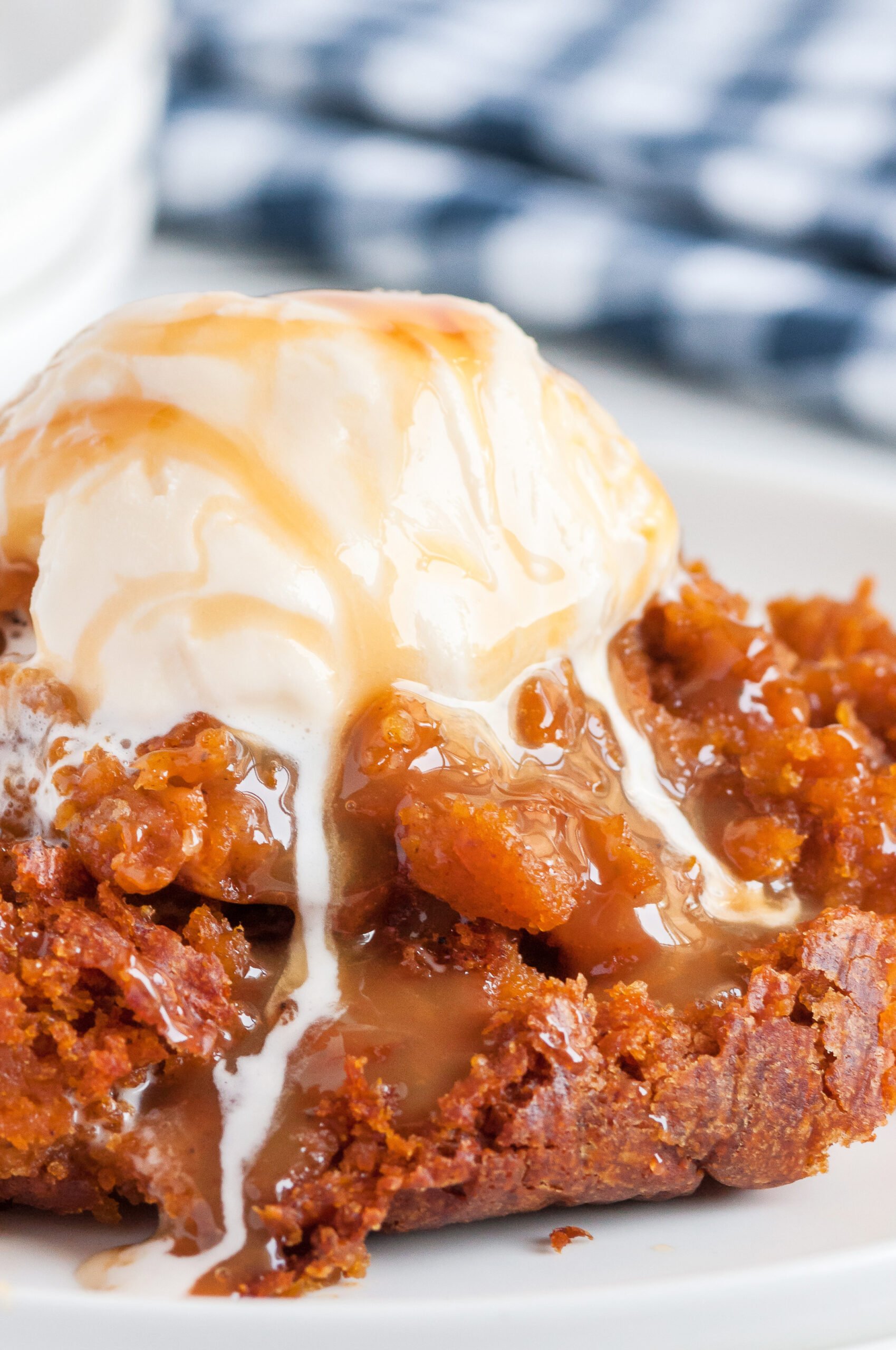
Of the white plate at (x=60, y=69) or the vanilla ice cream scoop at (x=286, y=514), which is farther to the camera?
the white plate at (x=60, y=69)

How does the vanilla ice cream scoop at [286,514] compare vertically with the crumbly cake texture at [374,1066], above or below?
above

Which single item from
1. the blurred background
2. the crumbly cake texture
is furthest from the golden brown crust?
the blurred background

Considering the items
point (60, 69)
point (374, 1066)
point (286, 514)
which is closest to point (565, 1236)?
point (374, 1066)

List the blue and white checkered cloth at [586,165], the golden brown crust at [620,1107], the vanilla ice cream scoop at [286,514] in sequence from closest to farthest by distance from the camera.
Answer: the golden brown crust at [620,1107]
the vanilla ice cream scoop at [286,514]
the blue and white checkered cloth at [586,165]

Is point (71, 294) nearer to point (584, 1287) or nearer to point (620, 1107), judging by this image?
point (620, 1107)

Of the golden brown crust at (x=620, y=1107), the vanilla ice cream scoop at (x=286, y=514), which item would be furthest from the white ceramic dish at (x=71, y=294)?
the golden brown crust at (x=620, y=1107)

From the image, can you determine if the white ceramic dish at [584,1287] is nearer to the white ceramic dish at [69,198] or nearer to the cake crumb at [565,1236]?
the cake crumb at [565,1236]
